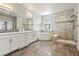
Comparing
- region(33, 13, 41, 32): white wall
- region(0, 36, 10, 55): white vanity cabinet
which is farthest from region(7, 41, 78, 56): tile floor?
region(33, 13, 41, 32): white wall

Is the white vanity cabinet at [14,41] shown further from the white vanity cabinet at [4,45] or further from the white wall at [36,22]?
the white wall at [36,22]

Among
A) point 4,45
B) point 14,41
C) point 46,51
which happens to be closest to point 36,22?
point 46,51

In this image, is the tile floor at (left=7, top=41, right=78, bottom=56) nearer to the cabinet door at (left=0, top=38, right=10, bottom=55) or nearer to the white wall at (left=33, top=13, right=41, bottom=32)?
the cabinet door at (left=0, top=38, right=10, bottom=55)

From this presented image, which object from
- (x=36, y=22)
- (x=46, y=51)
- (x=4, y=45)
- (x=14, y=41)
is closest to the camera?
(x=4, y=45)

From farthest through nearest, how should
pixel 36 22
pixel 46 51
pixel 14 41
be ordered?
pixel 36 22 → pixel 46 51 → pixel 14 41

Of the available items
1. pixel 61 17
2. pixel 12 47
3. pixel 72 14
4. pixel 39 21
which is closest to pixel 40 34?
pixel 39 21

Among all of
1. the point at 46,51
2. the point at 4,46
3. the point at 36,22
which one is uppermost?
the point at 36,22

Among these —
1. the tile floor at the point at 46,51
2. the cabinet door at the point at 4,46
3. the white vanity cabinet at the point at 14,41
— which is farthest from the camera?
the tile floor at the point at 46,51

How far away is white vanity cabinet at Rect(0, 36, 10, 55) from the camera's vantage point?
273cm

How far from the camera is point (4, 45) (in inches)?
112

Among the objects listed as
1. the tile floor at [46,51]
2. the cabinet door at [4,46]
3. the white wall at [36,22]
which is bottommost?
the tile floor at [46,51]

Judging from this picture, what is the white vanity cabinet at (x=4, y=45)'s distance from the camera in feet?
8.95

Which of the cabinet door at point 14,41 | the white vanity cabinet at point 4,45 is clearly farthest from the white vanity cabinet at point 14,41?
the white vanity cabinet at point 4,45

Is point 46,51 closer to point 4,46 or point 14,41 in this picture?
point 14,41
